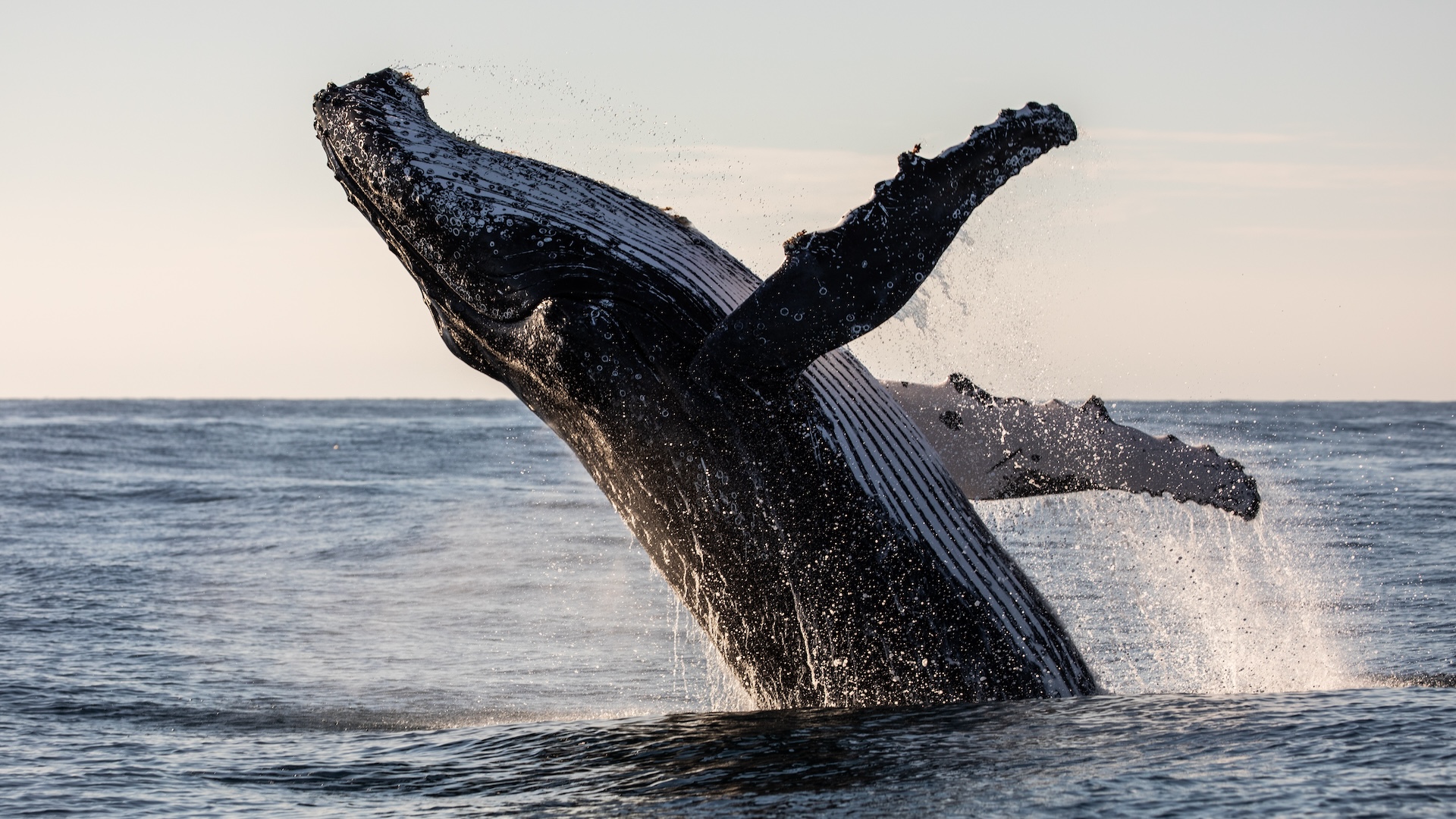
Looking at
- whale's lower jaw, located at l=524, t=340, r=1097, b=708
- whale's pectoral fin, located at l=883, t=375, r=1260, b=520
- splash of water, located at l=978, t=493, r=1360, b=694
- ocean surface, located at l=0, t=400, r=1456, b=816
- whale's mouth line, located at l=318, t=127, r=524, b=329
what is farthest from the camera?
splash of water, located at l=978, t=493, r=1360, b=694

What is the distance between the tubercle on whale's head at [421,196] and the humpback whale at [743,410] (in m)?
0.01

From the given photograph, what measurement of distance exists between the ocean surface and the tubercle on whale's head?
178 centimetres

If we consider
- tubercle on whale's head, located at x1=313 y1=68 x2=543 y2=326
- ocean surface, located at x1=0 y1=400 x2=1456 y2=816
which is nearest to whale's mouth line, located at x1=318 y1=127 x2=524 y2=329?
tubercle on whale's head, located at x1=313 y1=68 x2=543 y2=326

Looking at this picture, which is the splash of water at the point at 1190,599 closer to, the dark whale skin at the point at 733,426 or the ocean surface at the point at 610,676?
the ocean surface at the point at 610,676

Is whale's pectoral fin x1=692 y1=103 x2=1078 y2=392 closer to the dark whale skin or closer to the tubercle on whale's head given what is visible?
the dark whale skin

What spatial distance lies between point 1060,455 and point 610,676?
10.8ft

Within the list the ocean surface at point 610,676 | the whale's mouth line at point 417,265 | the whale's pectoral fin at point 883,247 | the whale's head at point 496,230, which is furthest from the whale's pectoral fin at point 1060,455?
the whale's mouth line at point 417,265

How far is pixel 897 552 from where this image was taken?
5.18 metres

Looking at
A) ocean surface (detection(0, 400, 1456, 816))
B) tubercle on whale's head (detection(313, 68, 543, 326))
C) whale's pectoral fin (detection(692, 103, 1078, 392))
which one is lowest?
ocean surface (detection(0, 400, 1456, 816))

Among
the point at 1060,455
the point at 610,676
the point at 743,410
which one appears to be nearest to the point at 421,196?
the point at 743,410

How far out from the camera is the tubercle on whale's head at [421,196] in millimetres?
5191

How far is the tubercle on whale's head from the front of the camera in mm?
5191

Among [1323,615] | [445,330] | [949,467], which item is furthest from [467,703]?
[1323,615]

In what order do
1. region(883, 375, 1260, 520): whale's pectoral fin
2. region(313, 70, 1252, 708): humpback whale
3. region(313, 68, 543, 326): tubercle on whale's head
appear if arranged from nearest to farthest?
region(313, 70, 1252, 708): humpback whale, region(313, 68, 543, 326): tubercle on whale's head, region(883, 375, 1260, 520): whale's pectoral fin
